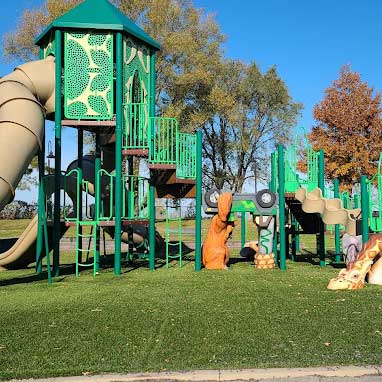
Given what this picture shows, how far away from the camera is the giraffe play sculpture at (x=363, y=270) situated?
32.4ft

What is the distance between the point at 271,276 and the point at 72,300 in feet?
16.3

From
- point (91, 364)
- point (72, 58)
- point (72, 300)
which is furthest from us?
point (72, 58)

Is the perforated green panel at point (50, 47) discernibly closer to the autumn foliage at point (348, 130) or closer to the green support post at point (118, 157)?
the green support post at point (118, 157)

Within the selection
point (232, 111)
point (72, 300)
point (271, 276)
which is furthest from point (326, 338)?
point (232, 111)

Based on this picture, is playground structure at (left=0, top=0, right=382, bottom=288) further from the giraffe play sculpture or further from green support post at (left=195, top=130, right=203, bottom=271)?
the giraffe play sculpture

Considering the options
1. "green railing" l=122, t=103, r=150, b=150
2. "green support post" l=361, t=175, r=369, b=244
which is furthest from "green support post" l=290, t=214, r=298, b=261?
"green railing" l=122, t=103, r=150, b=150

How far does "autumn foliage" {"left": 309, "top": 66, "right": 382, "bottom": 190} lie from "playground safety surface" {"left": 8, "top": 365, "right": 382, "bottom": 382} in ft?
101

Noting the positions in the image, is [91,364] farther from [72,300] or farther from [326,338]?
[72,300]

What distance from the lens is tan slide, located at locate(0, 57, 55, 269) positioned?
11.0 meters

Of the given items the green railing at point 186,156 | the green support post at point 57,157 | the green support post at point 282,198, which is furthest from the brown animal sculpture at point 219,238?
the green support post at point 57,157

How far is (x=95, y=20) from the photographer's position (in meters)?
13.5

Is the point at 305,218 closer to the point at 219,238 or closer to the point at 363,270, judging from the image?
the point at 219,238

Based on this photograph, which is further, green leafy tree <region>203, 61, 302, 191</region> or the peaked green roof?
green leafy tree <region>203, 61, 302, 191</region>

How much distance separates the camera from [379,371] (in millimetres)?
4641
